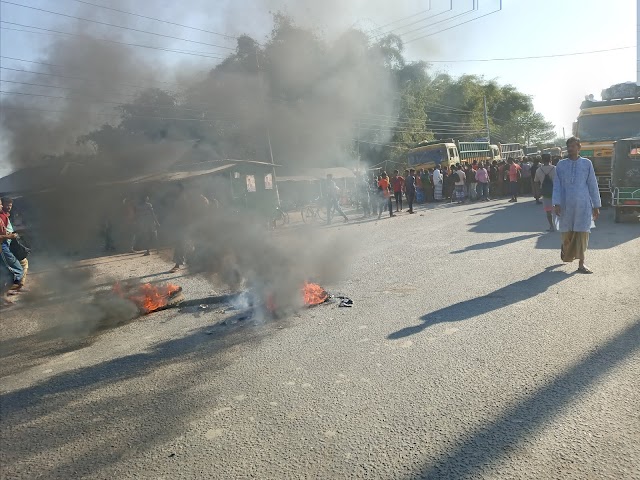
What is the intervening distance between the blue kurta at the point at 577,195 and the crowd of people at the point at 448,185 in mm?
8541

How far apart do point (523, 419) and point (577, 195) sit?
165 inches

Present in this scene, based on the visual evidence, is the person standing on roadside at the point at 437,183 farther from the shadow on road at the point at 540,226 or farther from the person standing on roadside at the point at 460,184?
the shadow on road at the point at 540,226

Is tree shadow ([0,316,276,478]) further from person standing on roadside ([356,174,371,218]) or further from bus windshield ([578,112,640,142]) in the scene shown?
person standing on roadside ([356,174,371,218])

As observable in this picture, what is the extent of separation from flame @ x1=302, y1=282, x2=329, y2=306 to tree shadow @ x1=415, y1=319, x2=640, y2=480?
8.73 ft

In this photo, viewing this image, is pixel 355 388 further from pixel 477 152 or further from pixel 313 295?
pixel 477 152

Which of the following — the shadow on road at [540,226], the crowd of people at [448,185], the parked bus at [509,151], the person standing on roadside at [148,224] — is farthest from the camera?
the parked bus at [509,151]

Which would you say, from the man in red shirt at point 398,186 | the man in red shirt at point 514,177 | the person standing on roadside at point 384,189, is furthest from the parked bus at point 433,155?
the person standing on roadside at point 384,189

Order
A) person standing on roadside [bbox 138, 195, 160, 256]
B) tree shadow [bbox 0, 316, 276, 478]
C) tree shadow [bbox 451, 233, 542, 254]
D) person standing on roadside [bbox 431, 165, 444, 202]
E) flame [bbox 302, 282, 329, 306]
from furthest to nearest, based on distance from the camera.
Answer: person standing on roadside [bbox 431, 165, 444, 202] < person standing on roadside [bbox 138, 195, 160, 256] < tree shadow [bbox 451, 233, 542, 254] < flame [bbox 302, 282, 329, 306] < tree shadow [bbox 0, 316, 276, 478]

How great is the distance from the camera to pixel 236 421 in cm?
273

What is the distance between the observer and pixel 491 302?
4730 mm

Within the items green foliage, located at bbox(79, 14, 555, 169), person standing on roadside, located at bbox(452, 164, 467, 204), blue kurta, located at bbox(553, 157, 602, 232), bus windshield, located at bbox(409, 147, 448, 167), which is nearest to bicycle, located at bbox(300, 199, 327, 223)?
green foliage, located at bbox(79, 14, 555, 169)

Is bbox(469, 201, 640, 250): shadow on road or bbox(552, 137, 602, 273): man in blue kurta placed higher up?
bbox(552, 137, 602, 273): man in blue kurta

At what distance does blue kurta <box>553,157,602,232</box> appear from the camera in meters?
5.73

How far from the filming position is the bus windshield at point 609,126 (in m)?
11.9
